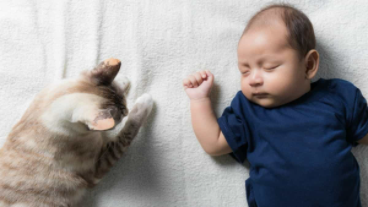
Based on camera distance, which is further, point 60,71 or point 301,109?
point 60,71

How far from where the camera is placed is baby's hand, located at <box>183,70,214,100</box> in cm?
117

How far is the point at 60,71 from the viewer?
122 cm

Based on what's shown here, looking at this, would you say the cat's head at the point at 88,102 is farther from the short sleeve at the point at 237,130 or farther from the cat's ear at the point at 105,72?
the short sleeve at the point at 237,130

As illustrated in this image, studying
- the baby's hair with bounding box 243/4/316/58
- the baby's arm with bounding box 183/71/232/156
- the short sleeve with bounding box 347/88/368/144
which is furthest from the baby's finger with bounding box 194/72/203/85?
the short sleeve with bounding box 347/88/368/144

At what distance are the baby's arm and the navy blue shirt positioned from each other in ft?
0.12

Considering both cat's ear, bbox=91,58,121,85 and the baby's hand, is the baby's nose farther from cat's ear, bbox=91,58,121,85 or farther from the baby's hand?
Answer: cat's ear, bbox=91,58,121,85

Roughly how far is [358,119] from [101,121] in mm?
933

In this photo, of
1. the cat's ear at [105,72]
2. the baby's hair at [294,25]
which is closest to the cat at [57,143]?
the cat's ear at [105,72]

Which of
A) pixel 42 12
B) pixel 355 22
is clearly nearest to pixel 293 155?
pixel 355 22

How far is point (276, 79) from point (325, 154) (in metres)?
0.31

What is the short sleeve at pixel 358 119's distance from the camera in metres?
1.06

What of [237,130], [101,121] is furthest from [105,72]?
[237,130]

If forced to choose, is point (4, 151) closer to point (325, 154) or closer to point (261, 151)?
point (261, 151)

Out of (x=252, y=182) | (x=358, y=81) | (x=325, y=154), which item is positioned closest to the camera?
(x=325, y=154)
